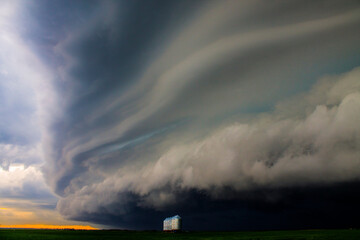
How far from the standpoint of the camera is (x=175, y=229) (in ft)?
576
